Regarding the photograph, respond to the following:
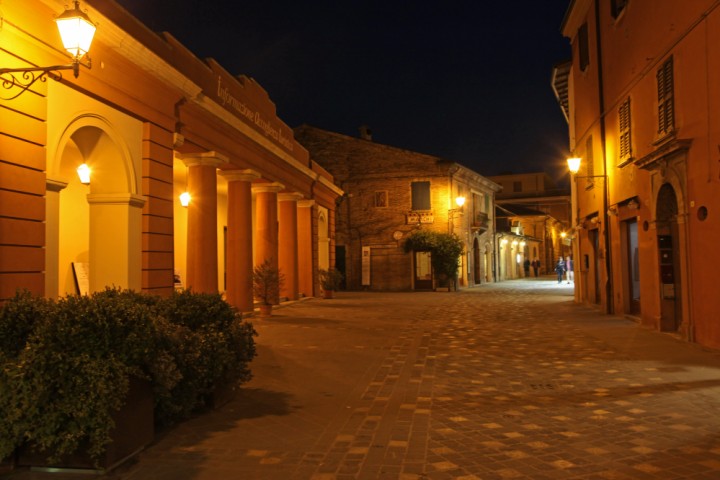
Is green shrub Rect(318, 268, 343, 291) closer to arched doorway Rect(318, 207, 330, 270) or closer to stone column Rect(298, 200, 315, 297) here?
stone column Rect(298, 200, 315, 297)

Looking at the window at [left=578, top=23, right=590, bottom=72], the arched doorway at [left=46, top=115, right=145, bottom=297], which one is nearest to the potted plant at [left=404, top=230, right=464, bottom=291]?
the window at [left=578, top=23, right=590, bottom=72]

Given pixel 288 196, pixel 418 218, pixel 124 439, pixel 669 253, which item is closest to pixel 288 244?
pixel 288 196

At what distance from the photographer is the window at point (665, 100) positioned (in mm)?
10281

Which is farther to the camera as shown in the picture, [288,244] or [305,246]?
[305,246]

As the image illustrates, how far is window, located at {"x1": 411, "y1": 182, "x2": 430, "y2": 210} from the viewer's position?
31.0 meters

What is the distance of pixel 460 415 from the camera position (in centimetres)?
575

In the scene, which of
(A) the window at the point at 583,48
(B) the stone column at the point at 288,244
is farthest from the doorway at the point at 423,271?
(A) the window at the point at 583,48

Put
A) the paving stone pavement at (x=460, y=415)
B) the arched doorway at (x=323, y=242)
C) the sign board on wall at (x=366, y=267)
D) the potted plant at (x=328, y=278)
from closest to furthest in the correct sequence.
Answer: the paving stone pavement at (x=460, y=415) < the potted plant at (x=328, y=278) < the arched doorway at (x=323, y=242) < the sign board on wall at (x=366, y=267)

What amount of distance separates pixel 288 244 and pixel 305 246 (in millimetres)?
2467

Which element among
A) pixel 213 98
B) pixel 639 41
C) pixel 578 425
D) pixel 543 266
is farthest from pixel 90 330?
pixel 543 266

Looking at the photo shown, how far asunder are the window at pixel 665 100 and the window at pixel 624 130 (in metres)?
1.98

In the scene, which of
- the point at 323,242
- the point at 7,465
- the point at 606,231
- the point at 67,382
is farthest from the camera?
the point at 323,242

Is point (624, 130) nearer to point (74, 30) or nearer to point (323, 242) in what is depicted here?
point (74, 30)

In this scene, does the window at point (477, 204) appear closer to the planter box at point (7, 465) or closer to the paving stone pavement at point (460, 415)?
the paving stone pavement at point (460, 415)
